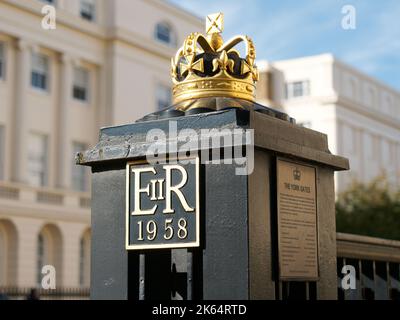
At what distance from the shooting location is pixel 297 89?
66.1 m

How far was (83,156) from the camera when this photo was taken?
5141 mm

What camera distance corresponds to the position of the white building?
206 ft

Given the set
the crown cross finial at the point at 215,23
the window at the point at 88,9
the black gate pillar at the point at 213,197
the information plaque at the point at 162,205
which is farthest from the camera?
the window at the point at 88,9

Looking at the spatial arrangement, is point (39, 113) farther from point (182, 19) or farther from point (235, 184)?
point (235, 184)

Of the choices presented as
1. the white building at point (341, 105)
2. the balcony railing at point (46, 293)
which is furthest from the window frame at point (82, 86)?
the white building at point (341, 105)

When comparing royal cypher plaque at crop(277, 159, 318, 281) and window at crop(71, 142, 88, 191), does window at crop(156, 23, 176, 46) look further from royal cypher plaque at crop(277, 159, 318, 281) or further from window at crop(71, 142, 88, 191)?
royal cypher plaque at crop(277, 159, 318, 281)

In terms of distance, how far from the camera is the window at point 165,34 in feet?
147

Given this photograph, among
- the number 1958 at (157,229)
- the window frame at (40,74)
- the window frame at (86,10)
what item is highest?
the window frame at (86,10)

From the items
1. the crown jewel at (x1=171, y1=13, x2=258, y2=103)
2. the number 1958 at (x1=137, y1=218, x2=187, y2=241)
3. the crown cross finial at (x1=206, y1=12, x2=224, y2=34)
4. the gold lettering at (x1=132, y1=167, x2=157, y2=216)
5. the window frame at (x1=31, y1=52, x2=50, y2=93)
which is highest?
the window frame at (x1=31, y1=52, x2=50, y2=93)

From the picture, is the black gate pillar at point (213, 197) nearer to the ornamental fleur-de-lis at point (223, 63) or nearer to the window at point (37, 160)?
the ornamental fleur-de-lis at point (223, 63)

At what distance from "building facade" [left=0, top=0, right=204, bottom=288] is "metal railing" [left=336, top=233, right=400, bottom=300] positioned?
27258 mm

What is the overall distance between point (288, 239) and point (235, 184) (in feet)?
1.71

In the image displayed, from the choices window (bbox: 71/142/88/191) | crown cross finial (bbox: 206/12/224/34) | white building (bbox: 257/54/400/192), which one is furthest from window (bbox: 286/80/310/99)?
crown cross finial (bbox: 206/12/224/34)

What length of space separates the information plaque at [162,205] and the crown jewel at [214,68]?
591 millimetres
